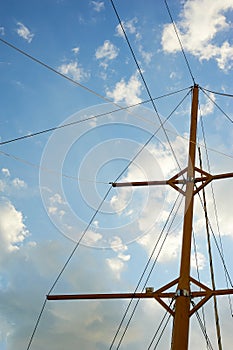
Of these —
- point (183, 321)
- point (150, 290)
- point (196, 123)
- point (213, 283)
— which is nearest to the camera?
point (183, 321)

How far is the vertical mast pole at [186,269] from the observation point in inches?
497

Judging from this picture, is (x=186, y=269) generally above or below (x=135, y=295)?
above

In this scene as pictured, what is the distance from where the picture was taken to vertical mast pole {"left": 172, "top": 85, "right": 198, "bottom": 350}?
12629 millimetres

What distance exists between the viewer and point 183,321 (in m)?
12.9

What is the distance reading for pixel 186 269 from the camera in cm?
1417

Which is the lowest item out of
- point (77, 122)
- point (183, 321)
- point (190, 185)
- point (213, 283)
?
point (183, 321)

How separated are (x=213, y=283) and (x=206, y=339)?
79.3 inches

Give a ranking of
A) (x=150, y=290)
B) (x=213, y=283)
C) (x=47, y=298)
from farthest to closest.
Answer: (x=213, y=283)
(x=47, y=298)
(x=150, y=290)

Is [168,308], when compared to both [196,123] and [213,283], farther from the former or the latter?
[196,123]

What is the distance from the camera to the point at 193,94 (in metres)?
19.2

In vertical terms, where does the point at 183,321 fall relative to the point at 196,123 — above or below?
below

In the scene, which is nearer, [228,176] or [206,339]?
[206,339]

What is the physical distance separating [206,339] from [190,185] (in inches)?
212

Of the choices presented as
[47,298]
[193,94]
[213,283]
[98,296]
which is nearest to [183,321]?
[98,296]
